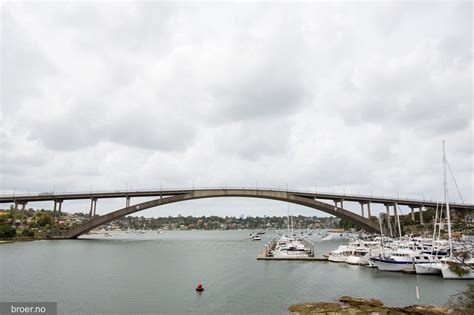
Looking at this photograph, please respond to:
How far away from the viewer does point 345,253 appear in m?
52.0

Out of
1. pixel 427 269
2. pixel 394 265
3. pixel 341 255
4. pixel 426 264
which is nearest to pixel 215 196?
pixel 341 255

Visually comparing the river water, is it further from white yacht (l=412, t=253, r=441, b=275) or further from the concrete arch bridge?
the concrete arch bridge

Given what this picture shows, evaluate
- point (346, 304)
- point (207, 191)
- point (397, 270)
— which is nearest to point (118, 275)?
point (346, 304)

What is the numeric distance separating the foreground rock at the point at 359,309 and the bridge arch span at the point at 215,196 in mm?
69466

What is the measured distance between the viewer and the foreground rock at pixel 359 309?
22344 mm

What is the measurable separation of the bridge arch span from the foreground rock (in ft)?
228

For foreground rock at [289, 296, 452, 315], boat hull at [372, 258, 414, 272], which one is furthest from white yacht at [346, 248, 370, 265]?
foreground rock at [289, 296, 452, 315]

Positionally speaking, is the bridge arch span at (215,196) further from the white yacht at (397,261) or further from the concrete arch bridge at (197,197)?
the white yacht at (397,261)

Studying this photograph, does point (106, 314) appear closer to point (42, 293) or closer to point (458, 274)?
point (42, 293)

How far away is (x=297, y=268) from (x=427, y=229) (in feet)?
224

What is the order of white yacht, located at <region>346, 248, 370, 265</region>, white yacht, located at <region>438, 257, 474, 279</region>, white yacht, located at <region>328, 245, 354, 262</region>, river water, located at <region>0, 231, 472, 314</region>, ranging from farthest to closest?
white yacht, located at <region>328, 245, 354, 262</region> < white yacht, located at <region>346, 248, 370, 265</region> < white yacht, located at <region>438, 257, 474, 279</region> < river water, located at <region>0, 231, 472, 314</region>

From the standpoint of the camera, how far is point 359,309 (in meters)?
23.4

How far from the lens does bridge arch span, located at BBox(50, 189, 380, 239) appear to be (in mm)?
92938

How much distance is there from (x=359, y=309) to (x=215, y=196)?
245ft
